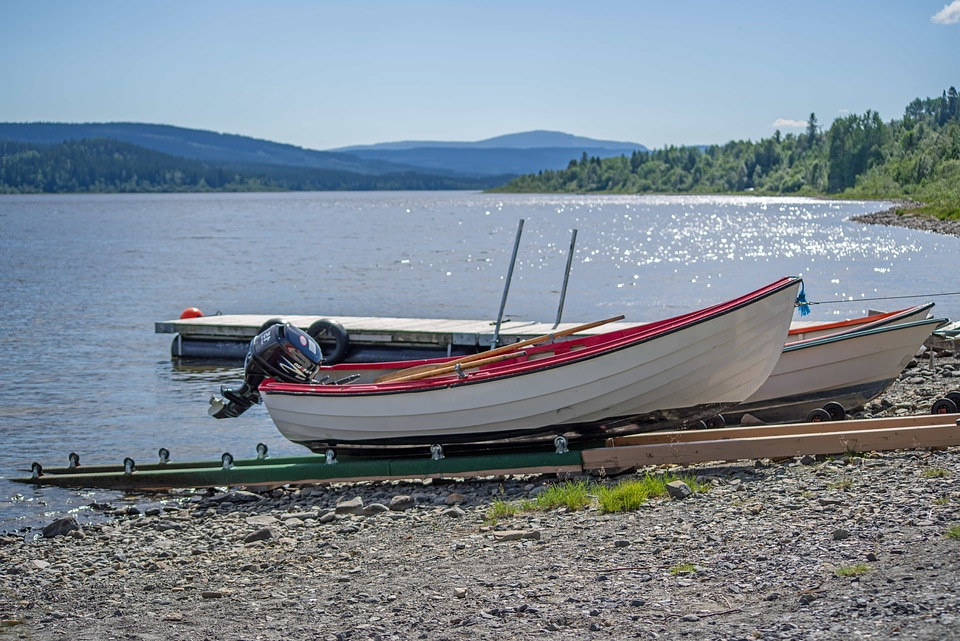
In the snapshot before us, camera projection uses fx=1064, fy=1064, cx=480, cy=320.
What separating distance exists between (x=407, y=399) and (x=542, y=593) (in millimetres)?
5219

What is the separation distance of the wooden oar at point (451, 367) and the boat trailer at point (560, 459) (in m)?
0.98

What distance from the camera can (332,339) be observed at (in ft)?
67.9

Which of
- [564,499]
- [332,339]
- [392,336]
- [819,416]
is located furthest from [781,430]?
[332,339]

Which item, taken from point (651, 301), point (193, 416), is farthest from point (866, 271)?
point (193, 416)

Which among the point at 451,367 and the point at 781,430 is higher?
the point at 451,367

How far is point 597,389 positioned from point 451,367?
210 centimetres

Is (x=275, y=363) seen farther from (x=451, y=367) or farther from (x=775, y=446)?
(x=775, y=446)

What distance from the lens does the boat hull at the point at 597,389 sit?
11281mm

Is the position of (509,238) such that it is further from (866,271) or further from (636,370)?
(636,370)

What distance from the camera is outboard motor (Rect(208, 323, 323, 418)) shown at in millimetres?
13469

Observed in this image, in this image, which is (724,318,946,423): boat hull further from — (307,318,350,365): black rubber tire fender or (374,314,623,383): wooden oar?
(307,318,350,365): black rubber tire fender

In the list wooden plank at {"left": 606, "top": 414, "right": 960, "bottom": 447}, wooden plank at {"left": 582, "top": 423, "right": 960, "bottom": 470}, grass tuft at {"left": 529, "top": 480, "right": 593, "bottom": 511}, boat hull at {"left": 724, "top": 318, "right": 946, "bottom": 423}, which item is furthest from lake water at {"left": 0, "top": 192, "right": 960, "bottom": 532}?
grass tuft at {"left": 529, "top": 480, "right": 593, "bottom": 511}

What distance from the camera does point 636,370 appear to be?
11.4 metres

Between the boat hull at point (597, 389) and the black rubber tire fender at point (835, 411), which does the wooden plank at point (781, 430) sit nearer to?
the boat hull at point (597, 389)
